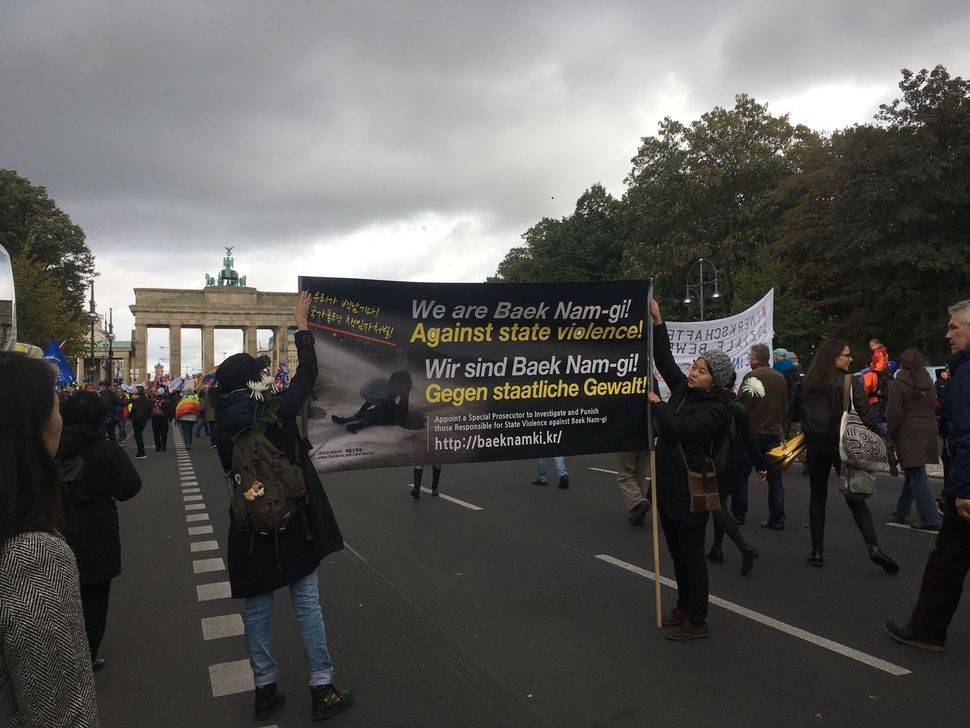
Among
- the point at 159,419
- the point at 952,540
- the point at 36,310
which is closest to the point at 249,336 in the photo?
the point at 36,310

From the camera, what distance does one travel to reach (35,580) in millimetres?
1606

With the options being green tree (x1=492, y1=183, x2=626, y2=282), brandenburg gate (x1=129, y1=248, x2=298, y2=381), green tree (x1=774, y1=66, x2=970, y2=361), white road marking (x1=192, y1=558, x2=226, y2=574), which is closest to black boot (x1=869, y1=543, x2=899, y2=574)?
white road marking (x1=192, y1=558, x2=226, y2=574)

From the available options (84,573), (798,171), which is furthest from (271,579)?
(798,171)

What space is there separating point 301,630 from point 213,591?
294 cm

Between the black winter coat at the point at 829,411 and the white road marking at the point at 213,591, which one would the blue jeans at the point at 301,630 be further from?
the black winter coat at the point at 829,411

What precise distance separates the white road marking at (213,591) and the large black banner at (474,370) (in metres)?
2.63

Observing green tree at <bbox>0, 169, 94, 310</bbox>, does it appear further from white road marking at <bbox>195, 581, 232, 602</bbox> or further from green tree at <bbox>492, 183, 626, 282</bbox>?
white road marking at <bbox>195, 581, 232, 602</bbox>

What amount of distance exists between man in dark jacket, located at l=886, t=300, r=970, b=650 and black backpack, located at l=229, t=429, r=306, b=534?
3.52 m

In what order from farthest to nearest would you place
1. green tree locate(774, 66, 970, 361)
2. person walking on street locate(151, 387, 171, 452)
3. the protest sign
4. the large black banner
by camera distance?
green tree locate(774, 66, 970, 361)
person walking on street locate(151, 387, 171, 452)
the protest sign
the large black banner

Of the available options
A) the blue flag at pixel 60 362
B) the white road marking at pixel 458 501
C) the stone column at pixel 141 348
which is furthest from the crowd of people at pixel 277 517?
the stone column at pixel 141 348

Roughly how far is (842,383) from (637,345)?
2.36 meters

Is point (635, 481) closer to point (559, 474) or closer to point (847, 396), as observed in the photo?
point (847, 396)

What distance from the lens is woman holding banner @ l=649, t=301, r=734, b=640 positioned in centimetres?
444

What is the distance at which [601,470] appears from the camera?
12.9 meters
